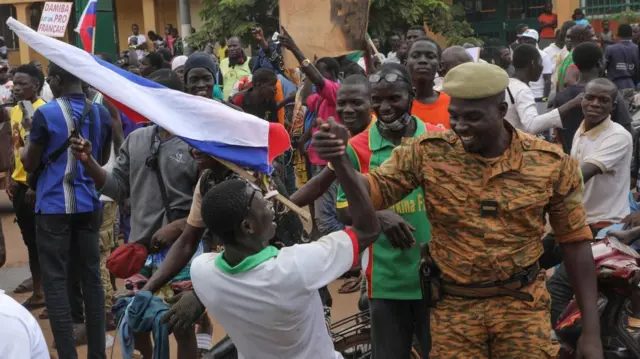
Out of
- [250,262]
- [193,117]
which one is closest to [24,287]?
[193,117]

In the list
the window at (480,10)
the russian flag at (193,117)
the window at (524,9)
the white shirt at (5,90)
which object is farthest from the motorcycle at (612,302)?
the window at (480,10)

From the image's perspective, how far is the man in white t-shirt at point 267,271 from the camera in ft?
12.0

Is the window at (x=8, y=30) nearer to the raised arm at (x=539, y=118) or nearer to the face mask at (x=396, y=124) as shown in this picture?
the raised arm at (x=539, y=118)

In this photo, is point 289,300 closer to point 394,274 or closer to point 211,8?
point 394,274

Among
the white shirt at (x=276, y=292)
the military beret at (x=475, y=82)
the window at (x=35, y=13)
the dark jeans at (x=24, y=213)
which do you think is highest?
the window at (x=35, y=13)

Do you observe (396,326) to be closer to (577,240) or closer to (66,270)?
(577,240)

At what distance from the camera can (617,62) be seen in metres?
14.7

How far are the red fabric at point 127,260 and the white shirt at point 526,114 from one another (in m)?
2.94

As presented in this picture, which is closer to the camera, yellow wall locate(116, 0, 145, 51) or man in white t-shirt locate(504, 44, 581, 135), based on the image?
man in white t-shirt locate(504, 44, 581, 135)

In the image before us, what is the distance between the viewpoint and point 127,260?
5.30 meters

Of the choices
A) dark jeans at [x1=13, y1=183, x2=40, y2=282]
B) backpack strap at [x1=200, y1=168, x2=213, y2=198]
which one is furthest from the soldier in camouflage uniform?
dark jeans at [x1=13, y1=183, x2=40, y2=282]

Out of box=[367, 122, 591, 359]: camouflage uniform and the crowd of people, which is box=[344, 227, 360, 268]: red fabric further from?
box=[367, 122, 591, 359]: camouflage uniform

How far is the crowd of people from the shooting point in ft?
12.2

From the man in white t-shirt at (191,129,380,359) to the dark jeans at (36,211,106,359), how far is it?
10.2 feet
